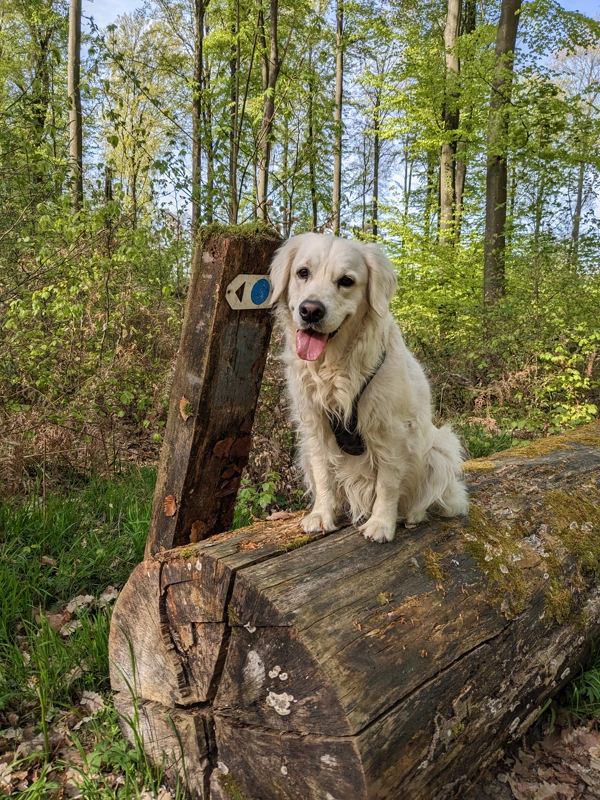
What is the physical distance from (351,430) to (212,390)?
2.33ft

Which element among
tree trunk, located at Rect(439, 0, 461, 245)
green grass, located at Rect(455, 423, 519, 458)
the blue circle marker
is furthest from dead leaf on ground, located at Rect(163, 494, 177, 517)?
tree trunk, located at Rect(439, 0, 461, 245)

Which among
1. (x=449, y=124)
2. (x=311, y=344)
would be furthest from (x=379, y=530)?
(x=449, y=124)

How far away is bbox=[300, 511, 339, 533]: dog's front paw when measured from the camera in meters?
2.44

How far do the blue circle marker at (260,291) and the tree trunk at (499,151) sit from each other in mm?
7019

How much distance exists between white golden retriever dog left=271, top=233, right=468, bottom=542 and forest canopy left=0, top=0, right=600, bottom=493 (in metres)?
1.79

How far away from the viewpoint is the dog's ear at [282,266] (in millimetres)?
2438

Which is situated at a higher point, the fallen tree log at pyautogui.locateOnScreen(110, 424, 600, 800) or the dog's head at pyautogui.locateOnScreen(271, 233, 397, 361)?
the dog's head at pyautogui.locateOnScreen(271, 233, 397, 361)

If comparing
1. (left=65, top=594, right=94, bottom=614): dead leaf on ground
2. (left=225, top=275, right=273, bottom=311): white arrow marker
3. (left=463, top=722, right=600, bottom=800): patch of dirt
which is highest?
(left=225, top=275, right=273, bottom=311): white arrow marker

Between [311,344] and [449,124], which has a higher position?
[449,124]

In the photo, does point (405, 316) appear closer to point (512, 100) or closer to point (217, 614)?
point (512, 100)

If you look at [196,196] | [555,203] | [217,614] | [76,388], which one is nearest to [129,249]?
[196,196]

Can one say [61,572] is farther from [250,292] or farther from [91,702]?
[250,292]

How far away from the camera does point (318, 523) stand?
248 cm

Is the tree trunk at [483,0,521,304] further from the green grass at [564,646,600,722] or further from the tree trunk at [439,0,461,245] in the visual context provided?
the green grass at [564,646,600,722]
